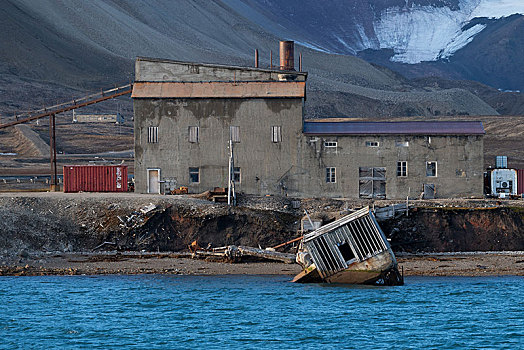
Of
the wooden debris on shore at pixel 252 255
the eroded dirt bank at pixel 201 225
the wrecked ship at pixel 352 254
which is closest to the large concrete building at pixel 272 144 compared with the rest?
the eroded dirt bank at pixel 201 225

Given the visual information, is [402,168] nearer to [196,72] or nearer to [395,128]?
[395,128]

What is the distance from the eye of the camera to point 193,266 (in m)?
51.5

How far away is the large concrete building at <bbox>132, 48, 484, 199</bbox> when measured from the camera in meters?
63.8

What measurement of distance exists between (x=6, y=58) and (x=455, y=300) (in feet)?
489

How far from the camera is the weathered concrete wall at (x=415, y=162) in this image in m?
63.7

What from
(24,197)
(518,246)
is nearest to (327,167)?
(518,246)

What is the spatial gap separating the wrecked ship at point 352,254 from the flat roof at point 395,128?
18085 mm

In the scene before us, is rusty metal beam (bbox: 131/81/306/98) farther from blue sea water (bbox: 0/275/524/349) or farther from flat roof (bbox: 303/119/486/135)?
blue sea water (bbox: 0/275/524/349)

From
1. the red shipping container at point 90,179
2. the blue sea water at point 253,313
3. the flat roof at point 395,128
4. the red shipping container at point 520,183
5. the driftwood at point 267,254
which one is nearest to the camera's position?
the blue sea water at point 253,313

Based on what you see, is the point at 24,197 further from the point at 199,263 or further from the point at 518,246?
the point at 518,246

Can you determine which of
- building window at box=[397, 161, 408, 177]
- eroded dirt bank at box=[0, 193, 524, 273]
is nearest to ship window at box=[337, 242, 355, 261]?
eroded dirt bank at box=[0, 193, 524, 273]

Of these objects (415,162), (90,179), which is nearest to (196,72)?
(90,179)

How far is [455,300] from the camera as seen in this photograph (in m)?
44.1

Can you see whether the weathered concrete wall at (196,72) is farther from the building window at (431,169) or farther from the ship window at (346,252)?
the ship window at (346,252)
